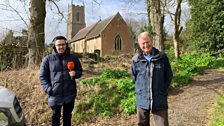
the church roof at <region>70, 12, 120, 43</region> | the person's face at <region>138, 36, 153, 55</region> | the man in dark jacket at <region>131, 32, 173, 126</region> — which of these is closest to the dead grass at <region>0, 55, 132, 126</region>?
the man in dark jacket at <region>131, 32, 173, 126</region>

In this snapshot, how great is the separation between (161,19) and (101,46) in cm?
4493

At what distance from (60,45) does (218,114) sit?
433 cm

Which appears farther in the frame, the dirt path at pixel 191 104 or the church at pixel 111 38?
the church at pixel 111 38

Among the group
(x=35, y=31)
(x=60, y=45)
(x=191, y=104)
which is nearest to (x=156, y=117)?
(x=60, y=45)

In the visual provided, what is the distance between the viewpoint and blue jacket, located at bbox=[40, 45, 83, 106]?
6.26 m

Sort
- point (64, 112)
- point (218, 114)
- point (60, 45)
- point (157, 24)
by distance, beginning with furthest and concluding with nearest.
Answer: point (157, 24) → point (218, 114) → point (64, 112) → point (60, 45)

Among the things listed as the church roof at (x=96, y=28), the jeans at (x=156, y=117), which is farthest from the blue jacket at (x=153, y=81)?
the church roof at (x=96, y=28)

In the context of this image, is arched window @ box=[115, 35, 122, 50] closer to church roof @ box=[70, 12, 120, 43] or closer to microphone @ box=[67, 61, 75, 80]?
church roof @ box=[70, 12, 120, 43]

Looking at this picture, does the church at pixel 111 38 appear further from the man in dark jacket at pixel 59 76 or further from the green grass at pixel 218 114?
the man in dark jacket at pixel 59 76

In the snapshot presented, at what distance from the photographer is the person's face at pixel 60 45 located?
6.19 meters

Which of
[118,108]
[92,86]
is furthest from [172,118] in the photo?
[92,86]

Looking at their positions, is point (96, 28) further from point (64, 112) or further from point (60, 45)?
point (60, 45)

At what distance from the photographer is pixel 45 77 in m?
6.29

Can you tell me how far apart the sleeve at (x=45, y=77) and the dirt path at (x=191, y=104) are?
2.58 metres
